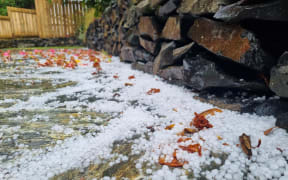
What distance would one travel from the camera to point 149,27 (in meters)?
2.45

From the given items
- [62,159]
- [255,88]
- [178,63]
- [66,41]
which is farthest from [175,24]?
[66,41]

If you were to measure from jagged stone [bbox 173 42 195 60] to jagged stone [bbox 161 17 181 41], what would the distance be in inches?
5.3

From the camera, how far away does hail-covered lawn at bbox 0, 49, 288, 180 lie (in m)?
0.75

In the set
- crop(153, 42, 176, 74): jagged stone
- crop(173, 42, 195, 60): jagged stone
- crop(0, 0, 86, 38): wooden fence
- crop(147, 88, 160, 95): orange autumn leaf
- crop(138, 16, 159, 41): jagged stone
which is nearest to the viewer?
crop(173, 42, 195, 60): jagged stone

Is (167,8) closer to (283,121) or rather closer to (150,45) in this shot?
(150,45)

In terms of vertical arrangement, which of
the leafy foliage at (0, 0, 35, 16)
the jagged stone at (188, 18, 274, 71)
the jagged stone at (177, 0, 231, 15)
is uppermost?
the leafy foliage at (0, 0, 35, 16)

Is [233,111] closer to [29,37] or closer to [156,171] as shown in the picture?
[156,171]

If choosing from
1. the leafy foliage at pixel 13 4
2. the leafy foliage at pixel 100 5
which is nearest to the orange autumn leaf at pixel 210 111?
the leafy foliage at pixel 100 5

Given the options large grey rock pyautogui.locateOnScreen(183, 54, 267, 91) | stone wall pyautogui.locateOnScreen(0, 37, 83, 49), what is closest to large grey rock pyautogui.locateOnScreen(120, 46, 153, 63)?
large grey rock pyautogui.locateOnScreen(183, 54, 267, 91)

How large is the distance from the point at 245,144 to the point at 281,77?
453mm

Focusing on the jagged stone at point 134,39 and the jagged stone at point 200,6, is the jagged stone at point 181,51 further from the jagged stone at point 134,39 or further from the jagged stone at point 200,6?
the jagged stone at point 134,39

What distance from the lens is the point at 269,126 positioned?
102cm

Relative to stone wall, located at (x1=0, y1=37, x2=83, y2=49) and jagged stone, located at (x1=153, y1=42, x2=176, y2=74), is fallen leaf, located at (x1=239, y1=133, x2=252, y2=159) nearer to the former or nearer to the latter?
jagged stone, located at (x1=153, y1=42, x2=176, y2=74)

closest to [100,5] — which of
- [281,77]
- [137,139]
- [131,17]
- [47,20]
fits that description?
[131,17]
